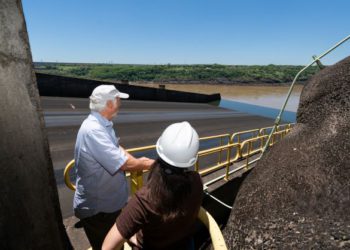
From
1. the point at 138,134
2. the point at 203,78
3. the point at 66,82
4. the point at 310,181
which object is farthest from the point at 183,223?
the point at 203,78

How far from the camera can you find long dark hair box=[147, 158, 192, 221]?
1.72 metres

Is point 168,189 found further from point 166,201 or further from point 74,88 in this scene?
point 74,88

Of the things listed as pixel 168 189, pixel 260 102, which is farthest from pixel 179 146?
pixel 260 102

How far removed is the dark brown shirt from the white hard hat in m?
0.13

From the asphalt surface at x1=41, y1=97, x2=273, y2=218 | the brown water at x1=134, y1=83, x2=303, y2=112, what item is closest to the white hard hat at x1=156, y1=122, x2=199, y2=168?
the asphalt surface at x1=41, y1=97, x2=273, y2=218

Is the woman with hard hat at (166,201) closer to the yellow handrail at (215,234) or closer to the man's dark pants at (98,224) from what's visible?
the yellow handrail at (215,234)

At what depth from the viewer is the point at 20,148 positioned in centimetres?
177

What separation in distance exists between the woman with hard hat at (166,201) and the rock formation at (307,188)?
3.49 feet

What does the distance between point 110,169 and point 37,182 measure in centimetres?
74

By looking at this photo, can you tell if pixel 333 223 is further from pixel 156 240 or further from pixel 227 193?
pixel 227 193

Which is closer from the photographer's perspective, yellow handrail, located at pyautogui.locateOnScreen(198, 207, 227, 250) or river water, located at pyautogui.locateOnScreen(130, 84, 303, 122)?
yellow handrail, located at pyautogui.locateOnScreen(198, 207, 227, 250)

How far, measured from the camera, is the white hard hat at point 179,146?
1.80 m

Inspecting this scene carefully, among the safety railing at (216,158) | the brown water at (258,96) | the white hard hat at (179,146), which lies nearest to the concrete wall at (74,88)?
the safety railing at (216,158)

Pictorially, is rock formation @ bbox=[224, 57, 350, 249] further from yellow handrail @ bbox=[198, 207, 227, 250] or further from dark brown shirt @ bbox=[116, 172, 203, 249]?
dark brown shirt @ bbox=[116, 172, 203, 249]
